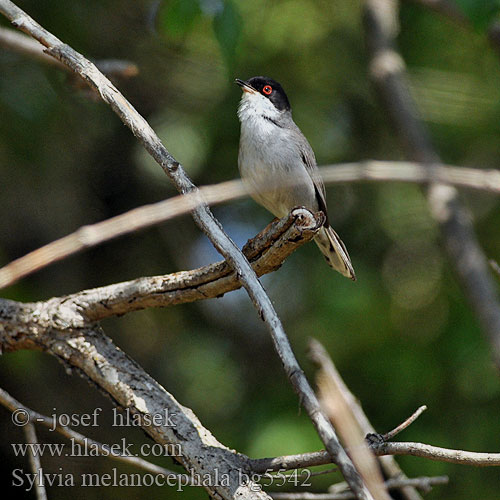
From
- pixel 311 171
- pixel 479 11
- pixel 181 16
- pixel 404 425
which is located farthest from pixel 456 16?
pixel 404 425

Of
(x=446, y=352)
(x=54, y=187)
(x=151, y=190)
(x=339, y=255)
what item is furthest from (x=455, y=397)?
(x=54, y=187)

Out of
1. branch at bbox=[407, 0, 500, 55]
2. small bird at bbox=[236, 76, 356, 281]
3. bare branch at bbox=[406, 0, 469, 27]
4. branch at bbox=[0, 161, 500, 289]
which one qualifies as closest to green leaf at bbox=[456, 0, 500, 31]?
branch at bbox=[407, 0, 500, 55]

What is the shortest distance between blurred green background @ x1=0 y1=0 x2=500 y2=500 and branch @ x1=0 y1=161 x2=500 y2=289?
3.50 metres

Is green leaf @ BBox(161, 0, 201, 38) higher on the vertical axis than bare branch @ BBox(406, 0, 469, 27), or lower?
lower

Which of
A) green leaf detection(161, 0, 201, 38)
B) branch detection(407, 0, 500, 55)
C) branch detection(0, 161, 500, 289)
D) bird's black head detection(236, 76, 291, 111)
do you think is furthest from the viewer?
bird's black head detection(236, 76, 291, 111)

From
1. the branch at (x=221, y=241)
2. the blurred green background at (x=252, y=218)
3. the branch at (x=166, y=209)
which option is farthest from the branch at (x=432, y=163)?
the branch at (x=221, y=241)

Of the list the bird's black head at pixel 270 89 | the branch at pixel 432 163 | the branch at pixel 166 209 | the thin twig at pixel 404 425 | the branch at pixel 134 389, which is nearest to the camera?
the branch at pixel 166 209

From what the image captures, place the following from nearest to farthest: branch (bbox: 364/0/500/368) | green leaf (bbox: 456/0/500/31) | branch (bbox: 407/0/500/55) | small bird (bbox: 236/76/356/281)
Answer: green leaf (bbox: 456/0/500/31)
branch (bbox: 364/0/500/368)
small bird (bbox: 236/76/356/281)
branch (bbox: 407/0/500/55)

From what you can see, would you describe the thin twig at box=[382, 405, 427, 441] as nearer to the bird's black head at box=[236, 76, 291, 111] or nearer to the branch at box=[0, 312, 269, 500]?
the branch at box=[0, 312, 269, 500]

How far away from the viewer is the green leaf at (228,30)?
392 cm

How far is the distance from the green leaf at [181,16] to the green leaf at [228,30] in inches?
7.8

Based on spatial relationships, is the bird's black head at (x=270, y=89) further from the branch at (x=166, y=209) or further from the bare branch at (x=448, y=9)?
the branch at (x=166, y=209)

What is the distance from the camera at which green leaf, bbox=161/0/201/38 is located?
4074 millimetres

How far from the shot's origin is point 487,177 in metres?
2.20
